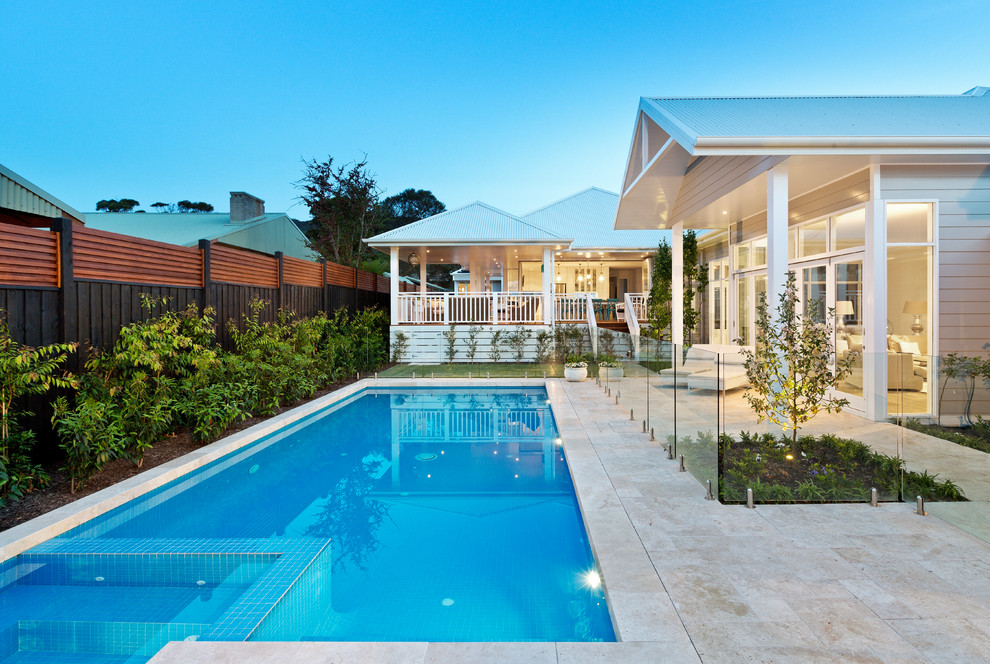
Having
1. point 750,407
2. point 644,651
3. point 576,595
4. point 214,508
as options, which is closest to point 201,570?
point 214,508

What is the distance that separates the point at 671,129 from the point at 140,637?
6.93 metres

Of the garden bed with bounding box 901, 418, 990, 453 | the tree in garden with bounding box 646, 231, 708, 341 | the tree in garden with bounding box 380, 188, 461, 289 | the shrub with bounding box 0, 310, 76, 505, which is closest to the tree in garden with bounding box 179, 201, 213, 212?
the tree in garden with bounding box 380, 188, 461, 289

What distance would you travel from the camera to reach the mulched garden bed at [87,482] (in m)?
3.93

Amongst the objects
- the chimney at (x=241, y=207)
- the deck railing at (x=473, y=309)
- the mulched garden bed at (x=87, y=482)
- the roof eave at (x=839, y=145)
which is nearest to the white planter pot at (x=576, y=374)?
the deck railing at (x=473, y=309)

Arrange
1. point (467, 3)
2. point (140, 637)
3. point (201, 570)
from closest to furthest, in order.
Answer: point (140, 637) < point (201, 570) < point (467, 3)

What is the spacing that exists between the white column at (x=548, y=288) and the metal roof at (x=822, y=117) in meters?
6.90

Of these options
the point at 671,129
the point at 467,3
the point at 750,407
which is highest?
the point at 467,3

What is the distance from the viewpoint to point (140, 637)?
272 cm

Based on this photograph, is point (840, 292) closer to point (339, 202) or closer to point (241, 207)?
point (339, 202)

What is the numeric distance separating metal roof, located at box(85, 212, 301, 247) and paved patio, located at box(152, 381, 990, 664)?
688 inches

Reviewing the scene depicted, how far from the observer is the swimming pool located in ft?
9.09

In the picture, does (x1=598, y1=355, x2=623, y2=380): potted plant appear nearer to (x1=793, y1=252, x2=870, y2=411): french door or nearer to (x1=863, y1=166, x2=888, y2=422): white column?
(x1=793, y1=252, x2=870, y2=411): french door

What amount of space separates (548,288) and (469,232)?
268 cm

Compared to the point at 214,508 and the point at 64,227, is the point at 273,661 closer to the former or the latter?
the point at 214,508
